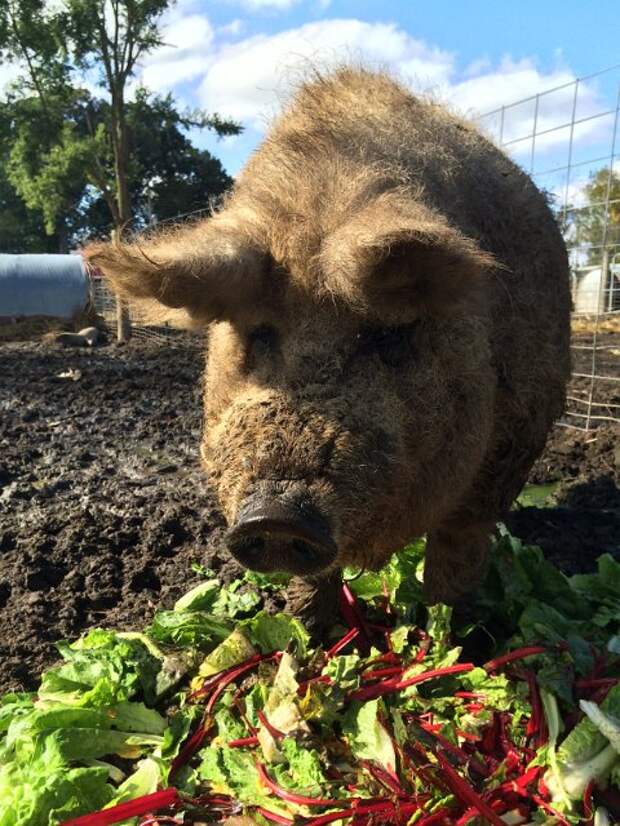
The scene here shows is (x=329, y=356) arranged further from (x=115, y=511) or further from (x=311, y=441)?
(x=115, y=511)

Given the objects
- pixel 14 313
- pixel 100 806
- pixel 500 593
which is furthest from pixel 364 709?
pixel 14 313

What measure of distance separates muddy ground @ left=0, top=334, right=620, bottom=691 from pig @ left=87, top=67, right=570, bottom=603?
118cm

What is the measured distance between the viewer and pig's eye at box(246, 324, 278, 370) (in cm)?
266

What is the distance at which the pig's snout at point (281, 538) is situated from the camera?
214 cm

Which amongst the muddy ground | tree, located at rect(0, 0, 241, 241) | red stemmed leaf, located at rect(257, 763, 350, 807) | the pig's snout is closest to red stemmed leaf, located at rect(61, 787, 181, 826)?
red stemmed leaf, located at rect(257, 763, 350, 807)

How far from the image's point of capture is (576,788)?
7.86 feet

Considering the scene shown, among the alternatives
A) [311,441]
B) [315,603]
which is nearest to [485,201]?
[311,441]

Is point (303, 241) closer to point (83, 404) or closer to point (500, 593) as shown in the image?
Result: point (500, 593)

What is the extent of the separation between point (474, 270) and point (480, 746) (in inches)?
64.0

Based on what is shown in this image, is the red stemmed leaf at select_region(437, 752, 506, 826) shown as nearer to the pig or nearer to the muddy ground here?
the pig

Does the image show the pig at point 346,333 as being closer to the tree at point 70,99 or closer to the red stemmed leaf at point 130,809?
the red stemmed leaf at point 130,809

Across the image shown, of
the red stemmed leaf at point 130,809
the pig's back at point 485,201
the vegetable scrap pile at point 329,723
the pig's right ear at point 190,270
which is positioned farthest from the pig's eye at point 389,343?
the red stemmed leaf at point 130,809

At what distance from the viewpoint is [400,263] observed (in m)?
2.41

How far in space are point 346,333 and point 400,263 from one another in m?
0.30
